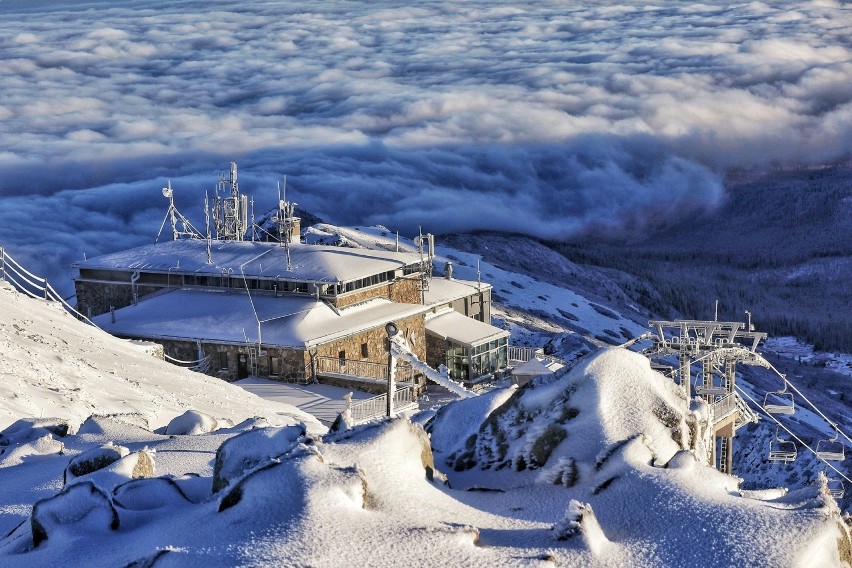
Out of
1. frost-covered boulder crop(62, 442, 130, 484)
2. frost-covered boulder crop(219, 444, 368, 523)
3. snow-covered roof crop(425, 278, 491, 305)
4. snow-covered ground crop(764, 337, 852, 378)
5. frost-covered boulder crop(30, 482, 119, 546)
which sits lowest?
snow-covered ground crop(764, 337, 852, 378)

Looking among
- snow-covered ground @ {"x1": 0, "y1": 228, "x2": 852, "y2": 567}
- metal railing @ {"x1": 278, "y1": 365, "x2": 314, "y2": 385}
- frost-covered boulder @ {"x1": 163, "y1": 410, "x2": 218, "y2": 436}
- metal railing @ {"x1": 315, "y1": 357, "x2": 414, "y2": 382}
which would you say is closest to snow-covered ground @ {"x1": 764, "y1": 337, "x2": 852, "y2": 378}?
metal railing @ {"x1": 315, "y1": 357, "x2": 414, "y2": 382}

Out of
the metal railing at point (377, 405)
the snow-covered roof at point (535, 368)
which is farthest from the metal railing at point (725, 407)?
the metal railing at point (377, 405)

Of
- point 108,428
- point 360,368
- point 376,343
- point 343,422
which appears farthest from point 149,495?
point 376,343

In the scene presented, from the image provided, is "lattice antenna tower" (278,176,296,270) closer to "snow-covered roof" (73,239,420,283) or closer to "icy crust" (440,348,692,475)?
"snow-covered roof" (73,239,420,283)

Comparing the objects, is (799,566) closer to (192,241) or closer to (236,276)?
(236,276)

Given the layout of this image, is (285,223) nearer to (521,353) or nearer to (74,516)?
(521,353)

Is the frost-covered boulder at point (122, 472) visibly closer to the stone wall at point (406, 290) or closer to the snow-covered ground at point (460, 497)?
the snow-covered ground at point (460, 497)
